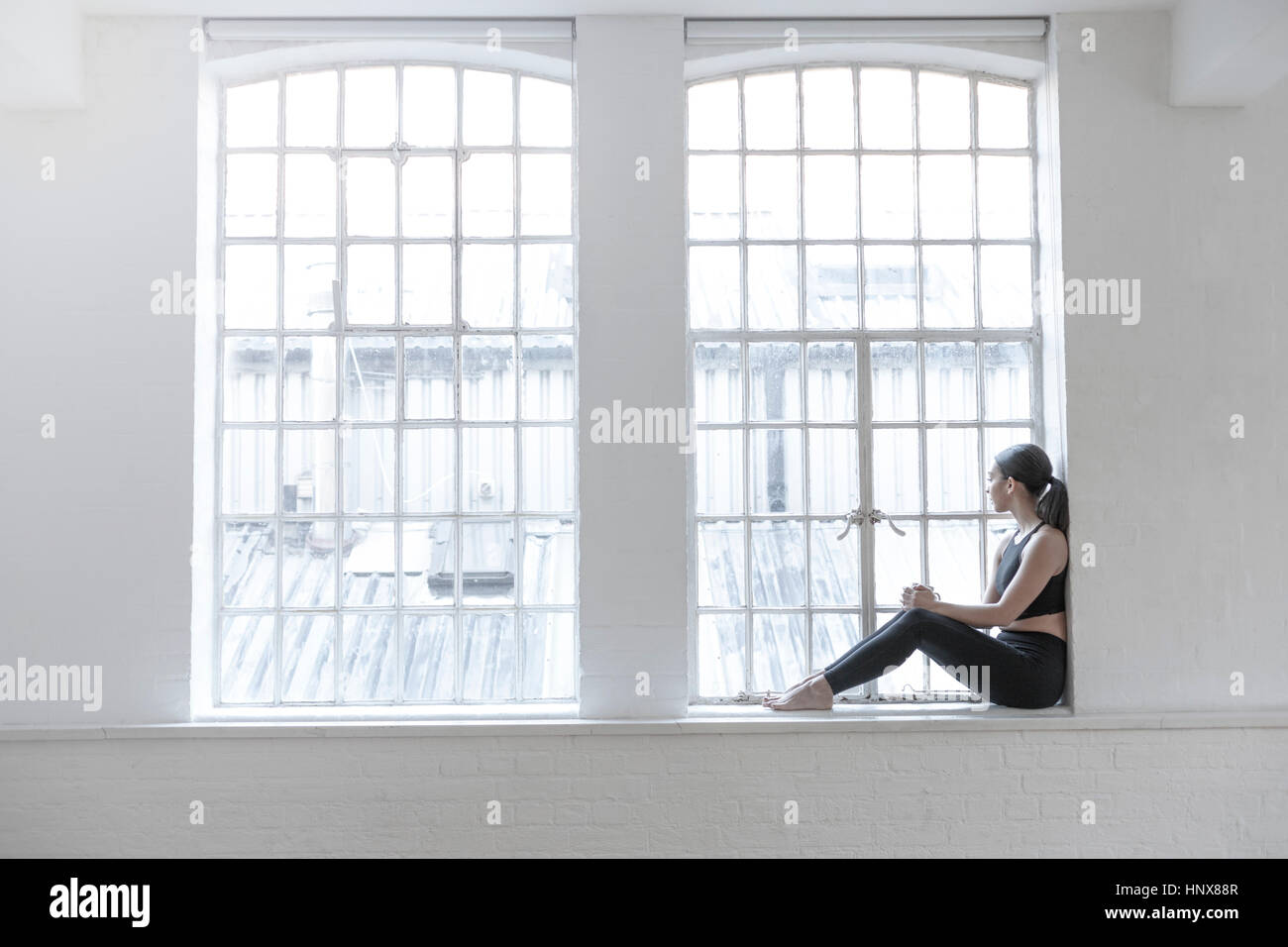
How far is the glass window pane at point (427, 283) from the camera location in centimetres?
398

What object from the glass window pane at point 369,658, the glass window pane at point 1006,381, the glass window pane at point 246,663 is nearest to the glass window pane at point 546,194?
the glass window pane at point 369,658

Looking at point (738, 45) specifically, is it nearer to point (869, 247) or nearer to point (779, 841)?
point (869, 247)

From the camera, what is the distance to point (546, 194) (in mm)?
4004

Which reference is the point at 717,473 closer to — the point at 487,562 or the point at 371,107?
the point at 487,562

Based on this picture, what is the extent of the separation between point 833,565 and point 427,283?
194cm

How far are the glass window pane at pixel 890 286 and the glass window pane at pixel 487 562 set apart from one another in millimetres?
1666

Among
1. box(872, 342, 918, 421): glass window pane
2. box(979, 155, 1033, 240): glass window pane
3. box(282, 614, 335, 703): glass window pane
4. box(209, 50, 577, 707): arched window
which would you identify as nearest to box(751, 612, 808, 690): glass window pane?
box(209, 50, 577, 707): arched window

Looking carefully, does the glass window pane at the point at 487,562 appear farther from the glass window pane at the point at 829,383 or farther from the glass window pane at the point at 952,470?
the glass window pane at the point at 952,470

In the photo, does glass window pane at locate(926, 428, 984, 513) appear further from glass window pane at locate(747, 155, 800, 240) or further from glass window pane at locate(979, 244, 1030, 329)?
glass window pane at locate(747, 155, 800, 240)

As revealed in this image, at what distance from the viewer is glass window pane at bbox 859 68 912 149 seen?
4070mm

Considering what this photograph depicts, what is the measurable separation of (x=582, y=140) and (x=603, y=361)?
840 mm

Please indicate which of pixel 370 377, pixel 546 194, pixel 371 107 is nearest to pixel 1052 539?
pixel 546 194

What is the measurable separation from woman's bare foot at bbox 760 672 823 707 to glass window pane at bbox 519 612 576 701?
Result: 0.74 m

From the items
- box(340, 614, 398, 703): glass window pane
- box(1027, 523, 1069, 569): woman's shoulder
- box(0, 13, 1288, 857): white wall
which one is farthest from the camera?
box(340, 614, 398, 703): glass window pane
